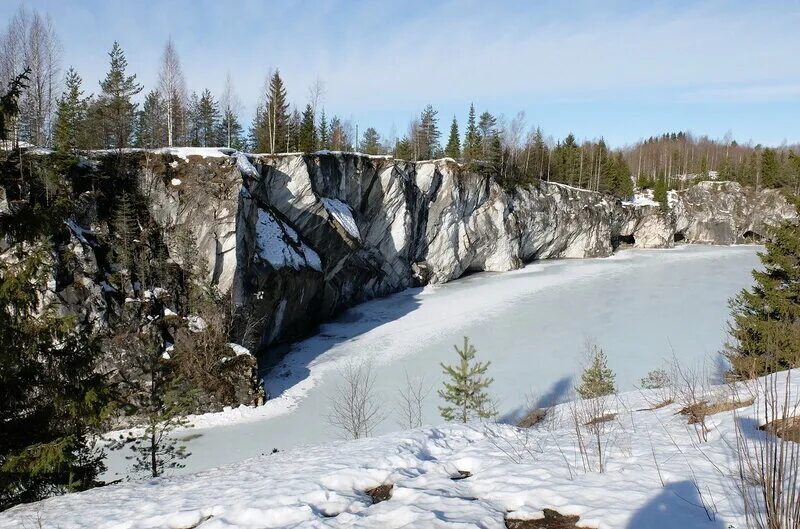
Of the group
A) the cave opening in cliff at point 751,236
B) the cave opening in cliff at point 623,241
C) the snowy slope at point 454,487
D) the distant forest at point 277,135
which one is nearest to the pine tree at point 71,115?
the distant forest at point 277,135

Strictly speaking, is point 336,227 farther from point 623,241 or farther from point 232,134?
point 623,241

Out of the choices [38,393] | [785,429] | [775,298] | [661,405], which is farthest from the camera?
[775,298]

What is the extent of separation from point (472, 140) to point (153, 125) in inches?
1383

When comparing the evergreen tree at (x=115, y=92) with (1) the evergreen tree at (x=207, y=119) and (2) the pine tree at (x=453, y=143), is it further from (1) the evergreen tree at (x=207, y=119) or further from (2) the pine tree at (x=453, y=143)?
(2) the pine tree at (x=453, y=143)

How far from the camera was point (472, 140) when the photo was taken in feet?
190

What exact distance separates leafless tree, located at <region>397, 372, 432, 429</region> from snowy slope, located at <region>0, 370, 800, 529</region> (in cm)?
999

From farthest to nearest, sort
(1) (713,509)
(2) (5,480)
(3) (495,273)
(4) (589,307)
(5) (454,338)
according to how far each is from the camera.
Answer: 1. (3) (495,273)
2. (4) (589,307)
3. (5) (454,338)
4. (2) (5,480)
5. (1) (713,509)

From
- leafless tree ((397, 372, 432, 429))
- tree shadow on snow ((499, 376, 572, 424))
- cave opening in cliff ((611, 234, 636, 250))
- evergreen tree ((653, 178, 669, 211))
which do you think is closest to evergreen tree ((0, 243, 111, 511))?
leafless tree ((397, 372, 432, 429))

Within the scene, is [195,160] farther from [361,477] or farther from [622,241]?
[622,241]

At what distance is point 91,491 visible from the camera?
6.76 m

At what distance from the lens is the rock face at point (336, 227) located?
22.0m

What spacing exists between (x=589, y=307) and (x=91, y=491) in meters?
30.9

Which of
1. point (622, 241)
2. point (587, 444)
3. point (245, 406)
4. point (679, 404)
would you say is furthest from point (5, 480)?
point (622, 241)

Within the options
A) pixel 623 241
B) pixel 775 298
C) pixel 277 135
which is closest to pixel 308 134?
pixel 277 135
